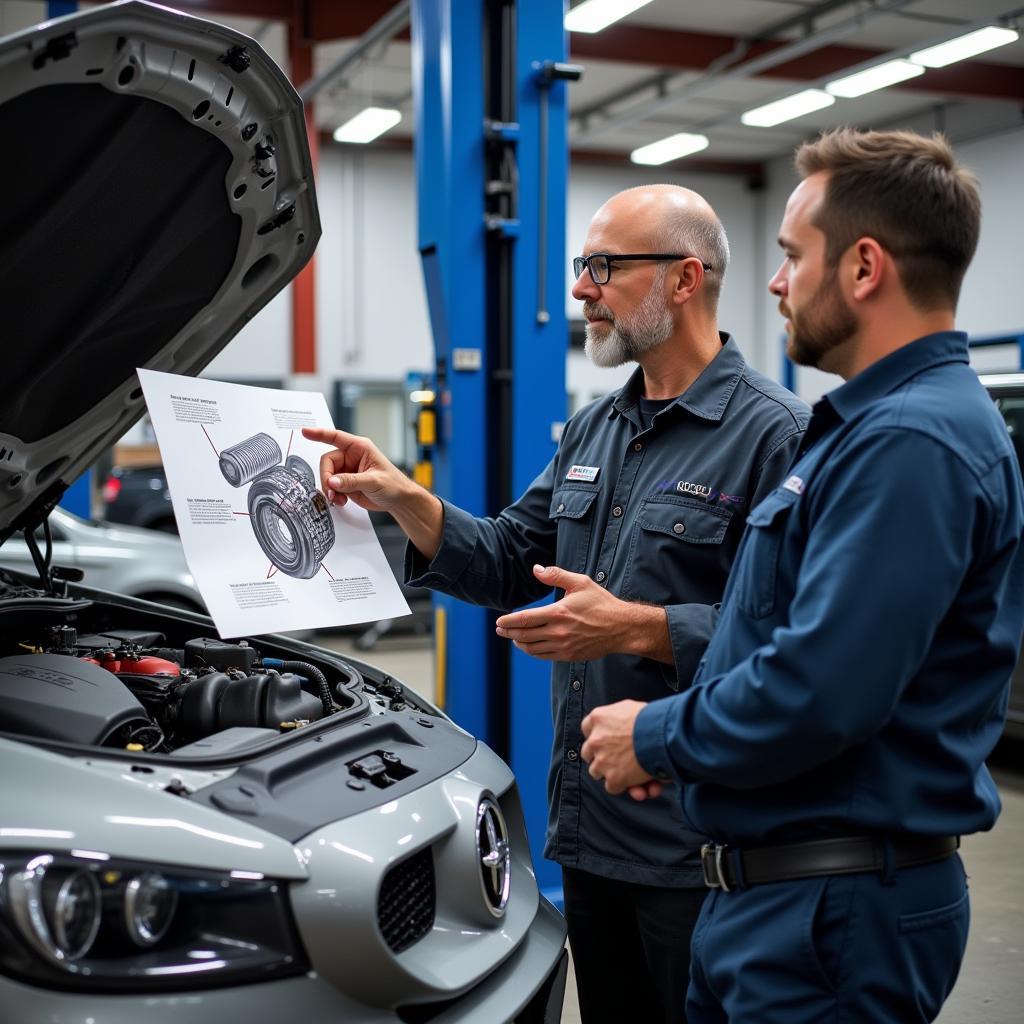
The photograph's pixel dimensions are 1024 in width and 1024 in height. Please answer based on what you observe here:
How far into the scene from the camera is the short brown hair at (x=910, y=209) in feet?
4.12

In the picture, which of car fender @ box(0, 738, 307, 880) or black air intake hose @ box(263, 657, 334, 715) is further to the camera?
black air intake hose @ box(263, 657, 334, 715)

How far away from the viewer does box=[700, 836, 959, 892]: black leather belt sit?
1.26m

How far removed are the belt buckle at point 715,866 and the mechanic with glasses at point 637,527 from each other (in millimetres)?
388

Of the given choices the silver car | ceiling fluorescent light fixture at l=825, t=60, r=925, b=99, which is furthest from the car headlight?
ceiling fluorescent light fixture at l=825, t=60, r=925, b=99

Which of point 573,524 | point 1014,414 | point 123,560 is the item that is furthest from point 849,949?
point 123,560

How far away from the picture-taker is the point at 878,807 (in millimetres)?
1239

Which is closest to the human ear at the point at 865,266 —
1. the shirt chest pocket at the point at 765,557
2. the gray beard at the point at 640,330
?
the shirt chest pocket at the point at 765,557

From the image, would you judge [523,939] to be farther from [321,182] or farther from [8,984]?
[321,182]

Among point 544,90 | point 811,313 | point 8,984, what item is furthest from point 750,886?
point 544,90

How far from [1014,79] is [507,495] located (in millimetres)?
9306

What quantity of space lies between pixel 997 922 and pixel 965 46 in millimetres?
7811

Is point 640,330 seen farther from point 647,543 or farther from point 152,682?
point 152,682

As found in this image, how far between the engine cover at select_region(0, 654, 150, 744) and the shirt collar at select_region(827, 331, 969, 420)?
1.10 meters

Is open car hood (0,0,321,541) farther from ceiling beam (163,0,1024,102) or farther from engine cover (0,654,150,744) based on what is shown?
ceiling beam (163,0,1024,102)
